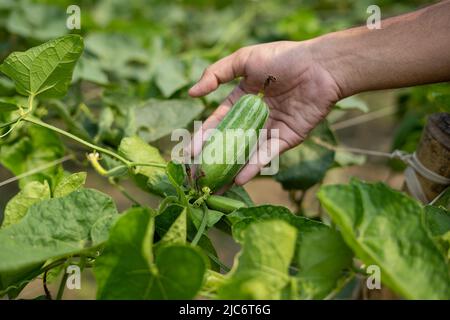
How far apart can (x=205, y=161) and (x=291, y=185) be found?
1.77 ft

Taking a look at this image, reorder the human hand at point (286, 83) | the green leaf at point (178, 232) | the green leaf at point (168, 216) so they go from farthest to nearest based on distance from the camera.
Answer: the human hand at point (286, 83) → the green leaf at point (168, 216) → the green leaf at point (178, 232)

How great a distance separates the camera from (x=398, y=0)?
10.8 feet

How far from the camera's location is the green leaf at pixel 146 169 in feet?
3.72

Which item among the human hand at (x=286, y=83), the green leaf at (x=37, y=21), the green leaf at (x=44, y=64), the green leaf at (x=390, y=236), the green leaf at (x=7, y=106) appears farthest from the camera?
the green leaf at (x=37, y=21)

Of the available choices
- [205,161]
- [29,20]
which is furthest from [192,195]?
[29,20]

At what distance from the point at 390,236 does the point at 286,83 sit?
2.01 ft

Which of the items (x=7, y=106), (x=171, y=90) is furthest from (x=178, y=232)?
(x=171, y=90)

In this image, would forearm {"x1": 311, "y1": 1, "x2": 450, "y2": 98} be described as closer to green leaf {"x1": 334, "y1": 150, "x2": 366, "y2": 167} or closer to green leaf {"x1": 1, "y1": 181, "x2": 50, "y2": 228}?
green leaf {"x1": 334, "y1": 150, "x2": 366, "y2": 167}

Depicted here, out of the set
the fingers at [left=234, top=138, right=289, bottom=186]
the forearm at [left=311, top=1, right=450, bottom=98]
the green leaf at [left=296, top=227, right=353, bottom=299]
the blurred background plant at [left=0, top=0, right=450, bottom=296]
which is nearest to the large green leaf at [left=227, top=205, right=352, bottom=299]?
the green leaf at [left=296, top=227, right=353, bottom=299]

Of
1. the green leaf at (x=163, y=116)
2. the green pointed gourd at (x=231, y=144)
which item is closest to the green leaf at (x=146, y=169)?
the green pointed gourd at (x=231, y=144)

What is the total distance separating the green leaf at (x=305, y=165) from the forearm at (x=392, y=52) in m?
0.33

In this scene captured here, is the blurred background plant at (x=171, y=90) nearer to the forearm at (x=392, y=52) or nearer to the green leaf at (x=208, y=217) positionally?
the forearm at (x=392, y=52)

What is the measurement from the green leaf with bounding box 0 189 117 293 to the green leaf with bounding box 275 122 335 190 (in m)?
0.74
